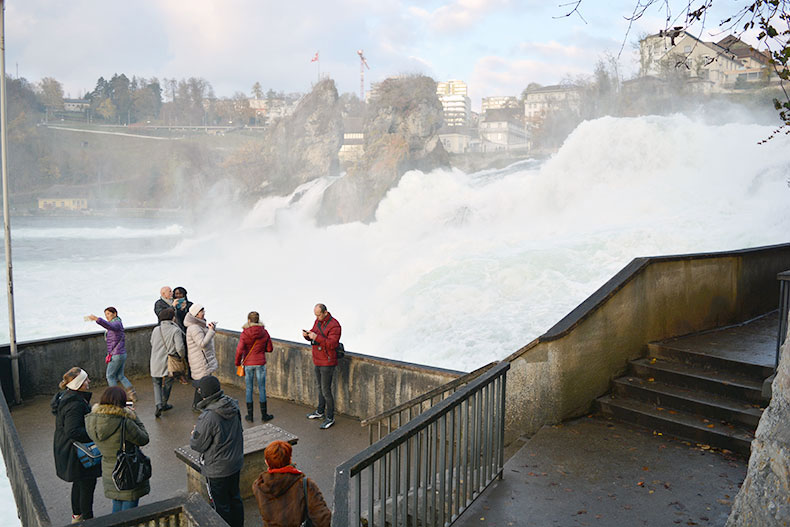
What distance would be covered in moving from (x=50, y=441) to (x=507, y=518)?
6585 mm

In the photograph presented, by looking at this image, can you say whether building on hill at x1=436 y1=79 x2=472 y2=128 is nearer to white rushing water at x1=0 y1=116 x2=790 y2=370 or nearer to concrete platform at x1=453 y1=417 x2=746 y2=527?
white rushing water at x1=0 y1=116 x2=790 y2=370

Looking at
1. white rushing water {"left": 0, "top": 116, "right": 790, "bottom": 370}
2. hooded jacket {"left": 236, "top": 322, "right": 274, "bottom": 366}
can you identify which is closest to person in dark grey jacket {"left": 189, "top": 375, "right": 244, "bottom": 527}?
hooded jacket {"left": 236, "top": 322, "right": 274, "bottom": 366}

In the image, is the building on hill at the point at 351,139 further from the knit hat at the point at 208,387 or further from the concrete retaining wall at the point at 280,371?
the knit hat at the point at 208,387

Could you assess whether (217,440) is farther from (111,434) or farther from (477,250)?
(477,250)

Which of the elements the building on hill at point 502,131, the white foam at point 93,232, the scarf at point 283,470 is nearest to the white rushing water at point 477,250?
the white foam at point 93,232

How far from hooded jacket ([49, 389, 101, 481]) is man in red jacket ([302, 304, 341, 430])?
3314 mm

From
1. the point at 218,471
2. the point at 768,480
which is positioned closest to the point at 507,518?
the point at 768,480

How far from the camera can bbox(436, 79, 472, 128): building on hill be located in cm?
5856

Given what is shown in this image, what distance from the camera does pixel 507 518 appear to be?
4699mm

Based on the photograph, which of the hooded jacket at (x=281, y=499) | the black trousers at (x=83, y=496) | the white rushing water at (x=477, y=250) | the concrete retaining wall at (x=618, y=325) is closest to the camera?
the hooded jacket at (x=281, y=499)

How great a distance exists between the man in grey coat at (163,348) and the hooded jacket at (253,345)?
108 centimetres

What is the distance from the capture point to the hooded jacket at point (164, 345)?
9031 millimetres

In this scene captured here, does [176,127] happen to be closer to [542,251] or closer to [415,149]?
[415,149]

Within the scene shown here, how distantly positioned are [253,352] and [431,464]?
4.94 metres
